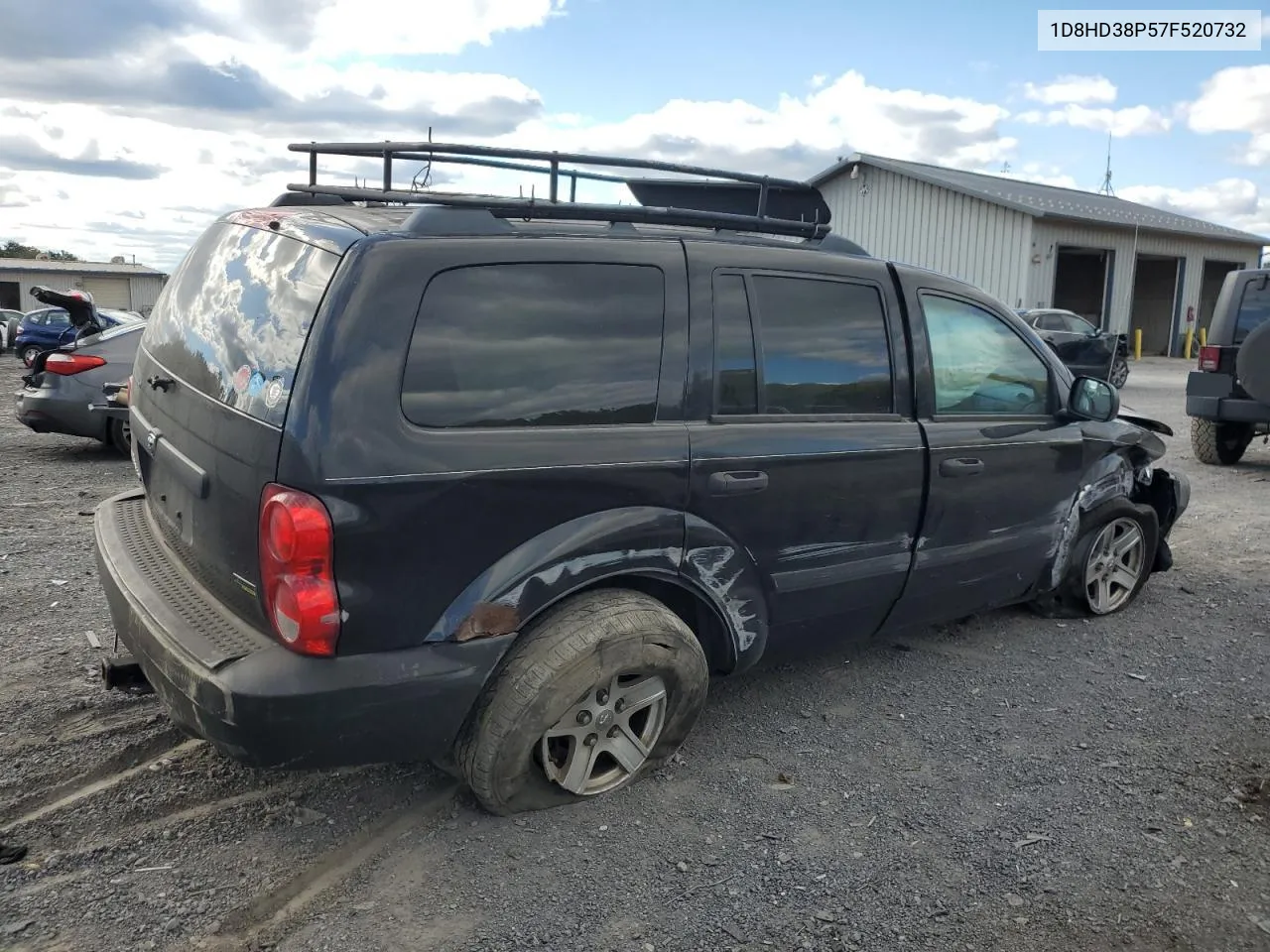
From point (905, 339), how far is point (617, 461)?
1485 millimetres

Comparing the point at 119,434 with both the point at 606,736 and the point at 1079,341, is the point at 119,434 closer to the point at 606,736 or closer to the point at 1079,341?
the point at 606,736

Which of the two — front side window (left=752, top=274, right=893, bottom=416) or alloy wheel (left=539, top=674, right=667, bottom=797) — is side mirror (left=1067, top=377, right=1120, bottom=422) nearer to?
front side window (left=752, top=274, right=893, bottom=416)

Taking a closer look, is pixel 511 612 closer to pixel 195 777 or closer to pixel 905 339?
pixel 195 777

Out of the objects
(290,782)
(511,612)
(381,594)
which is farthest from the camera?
(290,782)

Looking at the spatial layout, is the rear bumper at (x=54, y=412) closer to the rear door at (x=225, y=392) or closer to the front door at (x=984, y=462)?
the rear door at (x=225, y=392)

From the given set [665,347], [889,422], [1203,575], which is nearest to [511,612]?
[665,347]

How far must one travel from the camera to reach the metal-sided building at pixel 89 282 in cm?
5488

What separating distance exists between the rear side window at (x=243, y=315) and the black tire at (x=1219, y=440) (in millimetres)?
9634

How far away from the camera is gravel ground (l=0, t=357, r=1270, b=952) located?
8.48ft

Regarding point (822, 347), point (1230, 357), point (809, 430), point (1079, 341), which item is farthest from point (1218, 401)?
point (1079, 341)

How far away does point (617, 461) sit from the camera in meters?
2.97

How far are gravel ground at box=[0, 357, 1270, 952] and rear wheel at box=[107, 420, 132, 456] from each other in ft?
17.2

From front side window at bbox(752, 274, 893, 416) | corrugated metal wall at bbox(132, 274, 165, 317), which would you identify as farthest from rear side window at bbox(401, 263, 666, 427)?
corrugated metal wall at bbox(132, 274, 165, 317)

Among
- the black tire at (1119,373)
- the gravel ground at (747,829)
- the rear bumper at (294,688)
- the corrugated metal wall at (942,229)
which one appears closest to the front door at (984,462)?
the gravel ground at (747,829)
